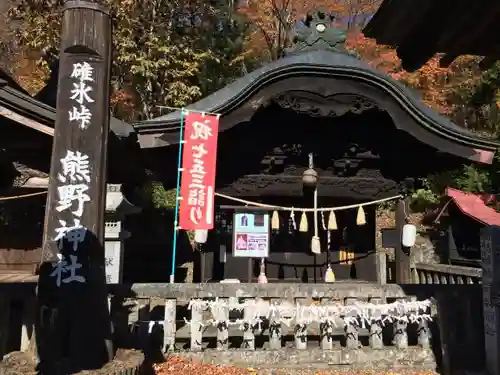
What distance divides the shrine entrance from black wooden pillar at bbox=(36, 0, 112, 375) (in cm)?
322

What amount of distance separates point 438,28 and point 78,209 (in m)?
3.45

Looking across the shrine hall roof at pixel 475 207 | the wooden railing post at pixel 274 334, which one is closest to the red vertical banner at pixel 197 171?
the wooden railing post at pixel 274 334

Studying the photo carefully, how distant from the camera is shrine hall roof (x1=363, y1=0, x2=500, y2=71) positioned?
316 centimetres

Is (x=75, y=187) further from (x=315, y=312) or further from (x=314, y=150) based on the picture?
(x=314, y=150)

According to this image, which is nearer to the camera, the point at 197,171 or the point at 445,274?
the point at 197,171

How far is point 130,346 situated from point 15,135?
3798 millimetres

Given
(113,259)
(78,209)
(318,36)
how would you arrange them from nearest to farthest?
(78,209) < (318,36) < (113,259)

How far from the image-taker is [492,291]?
5121 mm

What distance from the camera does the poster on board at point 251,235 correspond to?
29.5 feet

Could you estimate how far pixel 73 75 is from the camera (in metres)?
4.29

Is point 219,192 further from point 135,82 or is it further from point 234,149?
point 135,82

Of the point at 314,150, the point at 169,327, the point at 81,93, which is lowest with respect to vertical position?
the point at 169,327

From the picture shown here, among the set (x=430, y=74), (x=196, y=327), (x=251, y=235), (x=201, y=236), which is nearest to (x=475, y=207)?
(x=430, y=74)

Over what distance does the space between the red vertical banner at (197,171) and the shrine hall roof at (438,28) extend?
408 cm
